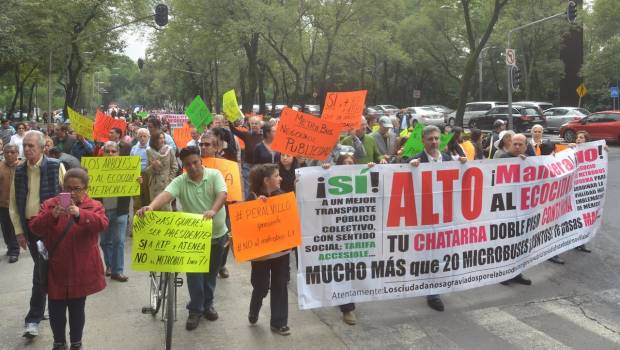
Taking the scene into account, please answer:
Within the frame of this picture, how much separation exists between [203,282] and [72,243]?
1.41 metres

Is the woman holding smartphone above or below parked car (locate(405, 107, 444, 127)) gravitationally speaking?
below

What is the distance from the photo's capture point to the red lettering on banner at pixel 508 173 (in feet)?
20.4

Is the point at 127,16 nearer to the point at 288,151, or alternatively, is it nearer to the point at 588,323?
the point at 288,151

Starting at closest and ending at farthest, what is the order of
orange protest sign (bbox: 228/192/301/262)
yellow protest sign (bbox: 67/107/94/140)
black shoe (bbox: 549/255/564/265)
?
1. orange protest sign (bbox: 228/192/301/262)
2. black shoe (bbox: 549/255/564/265)
3. yellow protest sign (bbox: 67/107/94/140)

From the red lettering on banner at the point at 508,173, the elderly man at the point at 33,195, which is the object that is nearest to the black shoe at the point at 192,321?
the elderly man at the point at 33,195

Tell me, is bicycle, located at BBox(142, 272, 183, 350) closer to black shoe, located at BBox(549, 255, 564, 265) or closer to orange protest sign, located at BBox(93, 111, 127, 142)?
black shoe, located at BBox(549, 255, 564, 265)

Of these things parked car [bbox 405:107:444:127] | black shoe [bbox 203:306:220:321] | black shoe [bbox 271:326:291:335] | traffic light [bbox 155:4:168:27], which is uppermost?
traffic light [bbox 155:4:168:27]

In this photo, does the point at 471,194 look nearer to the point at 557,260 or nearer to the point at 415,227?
the point at 415,227

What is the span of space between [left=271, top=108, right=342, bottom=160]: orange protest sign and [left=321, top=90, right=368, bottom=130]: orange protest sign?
1.62m

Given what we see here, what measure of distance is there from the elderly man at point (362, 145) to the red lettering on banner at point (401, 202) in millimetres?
2500

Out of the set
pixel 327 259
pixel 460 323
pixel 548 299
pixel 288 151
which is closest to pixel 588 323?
pixel 548 299

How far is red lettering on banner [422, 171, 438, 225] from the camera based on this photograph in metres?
5.80

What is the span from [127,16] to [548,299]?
1375 inches

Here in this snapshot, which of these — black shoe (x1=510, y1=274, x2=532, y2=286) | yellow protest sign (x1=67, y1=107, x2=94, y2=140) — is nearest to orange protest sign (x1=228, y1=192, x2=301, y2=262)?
black shoe (x1=510, y1=274, x2=532, y2=286)
